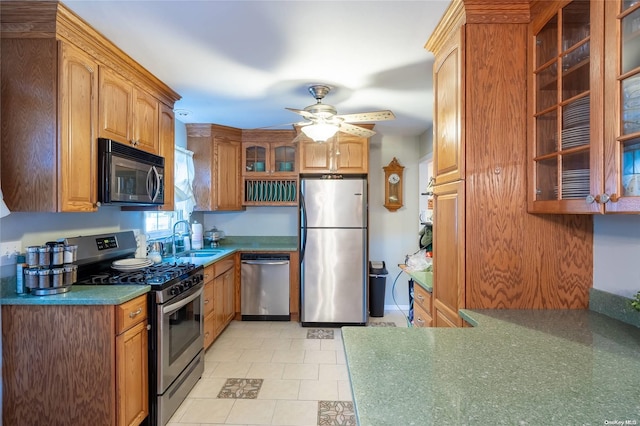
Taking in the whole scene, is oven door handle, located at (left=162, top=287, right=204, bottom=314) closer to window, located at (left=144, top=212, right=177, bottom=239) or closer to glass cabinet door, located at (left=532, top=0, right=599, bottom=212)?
window, located at (left=144, top=212, right=177, bottom=239)

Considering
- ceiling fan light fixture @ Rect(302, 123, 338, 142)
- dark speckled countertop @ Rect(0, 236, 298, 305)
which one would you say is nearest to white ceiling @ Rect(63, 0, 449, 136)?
Result: ceiling fan light fixture @ Rect(302, 123, 338, 142)

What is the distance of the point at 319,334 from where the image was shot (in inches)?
147

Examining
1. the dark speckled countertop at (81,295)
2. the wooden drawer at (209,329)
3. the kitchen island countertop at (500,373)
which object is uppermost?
the dark speckled countertop at (81,295)

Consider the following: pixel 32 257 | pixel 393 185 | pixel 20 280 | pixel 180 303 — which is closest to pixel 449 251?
pixel 180 303

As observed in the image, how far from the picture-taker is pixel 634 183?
1.09 meters

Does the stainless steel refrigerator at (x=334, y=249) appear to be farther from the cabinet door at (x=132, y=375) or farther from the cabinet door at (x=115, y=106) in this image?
the cabinet door at (x=132, y=375)

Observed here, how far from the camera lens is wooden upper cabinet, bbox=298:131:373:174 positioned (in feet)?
13.1

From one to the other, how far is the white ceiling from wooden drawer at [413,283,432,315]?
5.25 feet

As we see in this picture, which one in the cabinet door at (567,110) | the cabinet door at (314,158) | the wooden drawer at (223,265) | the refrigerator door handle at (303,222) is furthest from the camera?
the cabinet door at (314,158)

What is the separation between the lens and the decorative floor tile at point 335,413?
217 cm

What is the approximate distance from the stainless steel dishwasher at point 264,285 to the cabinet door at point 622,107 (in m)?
3.31

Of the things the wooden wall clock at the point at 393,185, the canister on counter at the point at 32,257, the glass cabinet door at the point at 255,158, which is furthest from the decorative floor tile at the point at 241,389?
the wooden wall clock at the point at 393,185

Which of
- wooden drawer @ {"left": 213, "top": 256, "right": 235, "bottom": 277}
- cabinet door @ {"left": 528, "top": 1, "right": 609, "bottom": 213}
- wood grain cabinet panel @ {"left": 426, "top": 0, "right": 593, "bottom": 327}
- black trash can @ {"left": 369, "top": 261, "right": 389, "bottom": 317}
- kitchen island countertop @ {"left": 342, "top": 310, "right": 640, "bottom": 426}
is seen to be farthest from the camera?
black trash can @ {"left": 369, "top": 261, "right": 389, "bottom": 317}

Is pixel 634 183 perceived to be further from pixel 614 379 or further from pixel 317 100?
pixel 317 100
